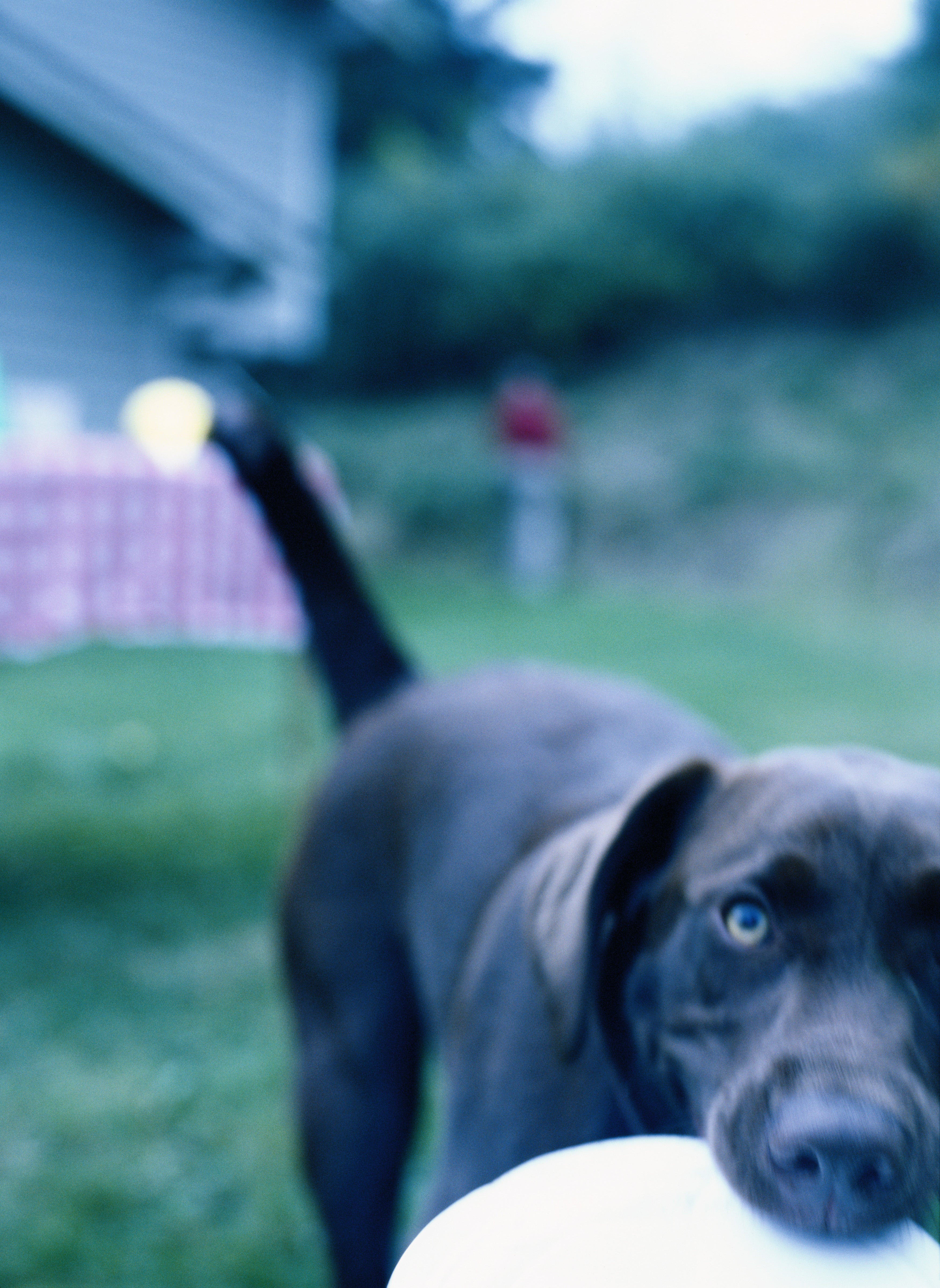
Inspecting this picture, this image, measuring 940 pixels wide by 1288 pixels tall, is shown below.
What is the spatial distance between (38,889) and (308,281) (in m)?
7.67

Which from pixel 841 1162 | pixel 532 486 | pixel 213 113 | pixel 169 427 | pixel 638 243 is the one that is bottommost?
pixel 841 1162

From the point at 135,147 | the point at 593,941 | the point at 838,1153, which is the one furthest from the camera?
the point at 135,147

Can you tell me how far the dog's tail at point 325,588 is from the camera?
9.02 feet

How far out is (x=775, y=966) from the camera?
153cm

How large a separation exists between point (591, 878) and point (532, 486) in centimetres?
1384

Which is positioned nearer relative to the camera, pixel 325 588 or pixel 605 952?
pixel 605 952

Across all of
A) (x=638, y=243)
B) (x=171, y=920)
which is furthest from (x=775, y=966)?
(x=638, y=243)

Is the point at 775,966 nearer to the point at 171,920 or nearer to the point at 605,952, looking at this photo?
the point at 605,952

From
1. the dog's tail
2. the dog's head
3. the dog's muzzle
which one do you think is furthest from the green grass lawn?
the dog's muzzle

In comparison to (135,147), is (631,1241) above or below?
below

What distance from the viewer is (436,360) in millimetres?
19406

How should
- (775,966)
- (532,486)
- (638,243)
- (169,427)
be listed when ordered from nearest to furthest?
(775,966) < (169,427) < (532,486) < (638,243)

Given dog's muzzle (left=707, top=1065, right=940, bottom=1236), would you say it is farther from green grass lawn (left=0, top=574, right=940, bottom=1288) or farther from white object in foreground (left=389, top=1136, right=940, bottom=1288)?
green grass lawn (left=0, top=574, right=940, bottom=1288)

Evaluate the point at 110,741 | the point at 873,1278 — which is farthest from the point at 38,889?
the point at 873,1278
